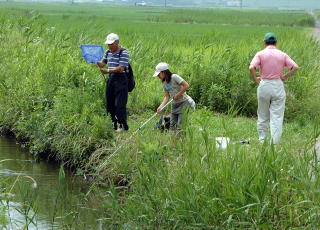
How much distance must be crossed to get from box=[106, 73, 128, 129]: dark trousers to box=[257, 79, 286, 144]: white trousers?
217cm

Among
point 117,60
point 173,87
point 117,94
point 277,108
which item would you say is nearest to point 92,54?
point 117,60

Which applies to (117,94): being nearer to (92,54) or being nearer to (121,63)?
(121,63)

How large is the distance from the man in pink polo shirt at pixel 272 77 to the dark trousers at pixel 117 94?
6.98ft

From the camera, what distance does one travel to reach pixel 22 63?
15289 mm

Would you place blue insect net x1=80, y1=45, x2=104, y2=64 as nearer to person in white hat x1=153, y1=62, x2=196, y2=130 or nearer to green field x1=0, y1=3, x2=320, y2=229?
green field x1=0, y1=3, x2=320, y2=229

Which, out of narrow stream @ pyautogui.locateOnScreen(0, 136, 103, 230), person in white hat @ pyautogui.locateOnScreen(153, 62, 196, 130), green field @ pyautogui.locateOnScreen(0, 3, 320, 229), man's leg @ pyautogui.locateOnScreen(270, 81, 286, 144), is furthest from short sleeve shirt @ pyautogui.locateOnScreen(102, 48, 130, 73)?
man's leg @ pyautogui.locateOnScreen(270, 81, 286, 144)

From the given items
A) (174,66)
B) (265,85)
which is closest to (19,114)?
(174,66)

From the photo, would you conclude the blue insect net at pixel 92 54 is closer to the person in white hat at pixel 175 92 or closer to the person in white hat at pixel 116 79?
the person in white hat at pixel 116 79

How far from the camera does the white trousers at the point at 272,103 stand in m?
10.5

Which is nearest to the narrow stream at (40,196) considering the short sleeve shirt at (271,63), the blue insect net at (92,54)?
the blue insect net at (92,54)

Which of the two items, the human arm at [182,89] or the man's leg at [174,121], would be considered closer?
the human arm at [182,89]

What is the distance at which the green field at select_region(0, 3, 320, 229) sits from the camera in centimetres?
729

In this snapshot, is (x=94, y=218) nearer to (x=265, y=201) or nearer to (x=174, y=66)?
(x=265, y=201)

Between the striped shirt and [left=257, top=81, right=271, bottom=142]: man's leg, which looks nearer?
[left=257, top=81, right=271, bottom=142]: man's leg
